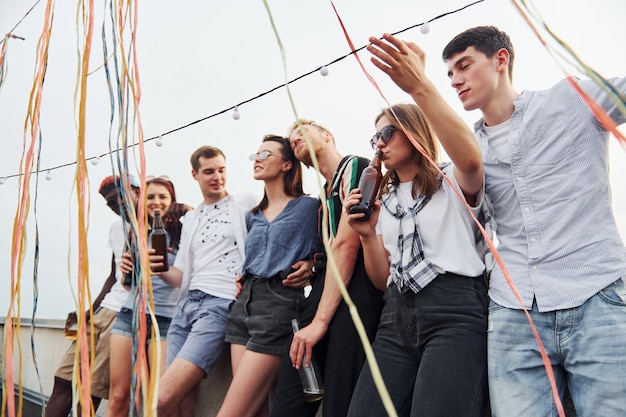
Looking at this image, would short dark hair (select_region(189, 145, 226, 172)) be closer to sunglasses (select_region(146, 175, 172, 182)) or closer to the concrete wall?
sunglasses (select_region(146, 175, 172, 182))

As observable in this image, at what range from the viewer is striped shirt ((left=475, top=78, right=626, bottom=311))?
1.09 metres

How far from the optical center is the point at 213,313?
2.00 metres

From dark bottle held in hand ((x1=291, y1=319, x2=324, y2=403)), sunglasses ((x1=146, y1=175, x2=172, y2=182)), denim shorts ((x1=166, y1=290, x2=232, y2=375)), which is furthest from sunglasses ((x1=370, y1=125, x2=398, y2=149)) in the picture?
sunglasses ((x1=146, y1=175, x2=172, y2=182))

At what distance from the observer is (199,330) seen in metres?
1.96

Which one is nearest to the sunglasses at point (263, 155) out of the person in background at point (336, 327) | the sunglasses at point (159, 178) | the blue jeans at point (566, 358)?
the person in background at point (336, 327)

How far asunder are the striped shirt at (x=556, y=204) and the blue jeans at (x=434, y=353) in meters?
0.09

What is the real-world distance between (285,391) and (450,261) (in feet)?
2.24

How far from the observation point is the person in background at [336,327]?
58.0 inches

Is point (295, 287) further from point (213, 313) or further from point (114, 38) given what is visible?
point (114, 38)

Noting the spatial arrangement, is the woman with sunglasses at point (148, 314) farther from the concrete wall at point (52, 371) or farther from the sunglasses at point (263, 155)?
the sunglasses at point (263, 155)

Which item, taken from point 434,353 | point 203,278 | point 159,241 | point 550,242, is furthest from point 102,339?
point 550,242

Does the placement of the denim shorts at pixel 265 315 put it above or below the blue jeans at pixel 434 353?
above

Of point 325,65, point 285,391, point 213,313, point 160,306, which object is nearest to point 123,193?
point 285,391

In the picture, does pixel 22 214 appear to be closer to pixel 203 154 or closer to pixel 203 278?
pixel 203 278
